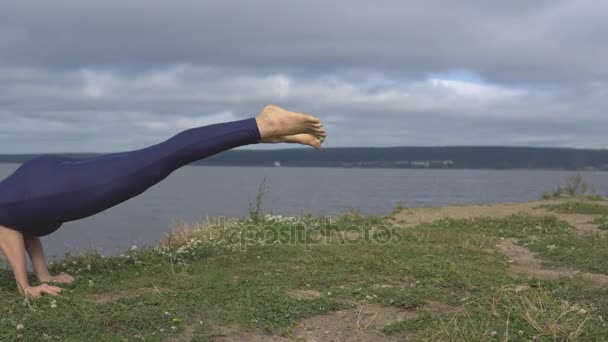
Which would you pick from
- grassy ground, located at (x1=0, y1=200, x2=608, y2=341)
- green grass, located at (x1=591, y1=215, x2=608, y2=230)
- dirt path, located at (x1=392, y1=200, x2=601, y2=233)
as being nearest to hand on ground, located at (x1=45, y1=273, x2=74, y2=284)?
grassy ground, located at (x1=0, y1=200, x2=608, y2=341)

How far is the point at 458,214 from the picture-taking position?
52.0 ft

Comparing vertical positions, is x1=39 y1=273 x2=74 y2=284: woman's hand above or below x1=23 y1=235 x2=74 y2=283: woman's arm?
below

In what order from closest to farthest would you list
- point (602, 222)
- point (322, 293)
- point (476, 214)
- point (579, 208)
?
point (322, 293) < point (602, 222) < point (579, 208) < point (476, 214)

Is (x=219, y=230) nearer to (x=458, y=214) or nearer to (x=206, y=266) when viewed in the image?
(x=206, y=266)

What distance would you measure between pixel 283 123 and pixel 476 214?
401 inches

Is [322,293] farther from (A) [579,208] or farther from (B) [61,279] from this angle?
(A) [579,208]

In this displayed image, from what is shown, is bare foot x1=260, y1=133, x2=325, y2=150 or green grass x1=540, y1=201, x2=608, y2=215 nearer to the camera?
bare foot x1=260, y1=133, x2=325, y2=150

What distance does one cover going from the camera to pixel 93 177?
6547 millimetres

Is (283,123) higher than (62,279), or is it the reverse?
(283,123)

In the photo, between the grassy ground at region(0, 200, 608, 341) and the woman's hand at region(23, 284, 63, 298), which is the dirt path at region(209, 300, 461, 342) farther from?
the woman's hand at region(23, 284, 63, 298)

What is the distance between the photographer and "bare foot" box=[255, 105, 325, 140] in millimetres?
6766

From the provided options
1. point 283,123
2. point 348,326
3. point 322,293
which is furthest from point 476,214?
point 348,326

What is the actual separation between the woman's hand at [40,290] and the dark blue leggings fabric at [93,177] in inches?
26.5

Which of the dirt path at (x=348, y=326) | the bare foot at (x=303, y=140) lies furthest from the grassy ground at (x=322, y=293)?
the bare foot at (x=303, y=140)
